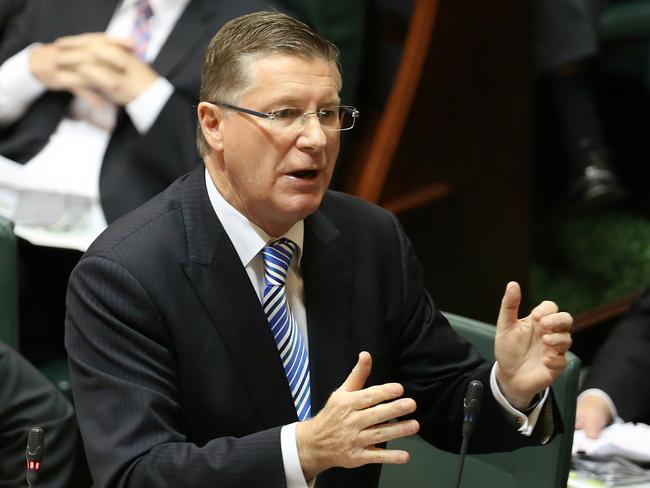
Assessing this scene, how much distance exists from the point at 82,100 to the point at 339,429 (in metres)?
1.79

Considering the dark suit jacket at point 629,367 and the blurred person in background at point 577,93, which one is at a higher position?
the blurred person in background at point 577,93

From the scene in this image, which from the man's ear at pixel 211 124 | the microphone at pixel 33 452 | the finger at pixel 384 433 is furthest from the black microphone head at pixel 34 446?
the man's ear at pixel 211 124

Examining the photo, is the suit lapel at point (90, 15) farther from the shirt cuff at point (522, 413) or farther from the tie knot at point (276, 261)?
the shirt cuff at point (522, 413)

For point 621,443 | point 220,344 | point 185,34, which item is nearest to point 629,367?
point 621,443

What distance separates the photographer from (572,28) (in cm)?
397

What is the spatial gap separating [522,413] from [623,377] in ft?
2.50

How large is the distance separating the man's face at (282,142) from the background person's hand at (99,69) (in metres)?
1.19

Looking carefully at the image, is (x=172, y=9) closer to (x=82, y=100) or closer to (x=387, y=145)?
(x=82, y=100)

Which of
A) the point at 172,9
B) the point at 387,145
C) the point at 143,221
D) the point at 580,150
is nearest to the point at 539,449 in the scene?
the point at 143,221

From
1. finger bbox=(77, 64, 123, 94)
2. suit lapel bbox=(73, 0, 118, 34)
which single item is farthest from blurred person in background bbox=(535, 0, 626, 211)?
finger bbox=(77, 64, 123, 94)

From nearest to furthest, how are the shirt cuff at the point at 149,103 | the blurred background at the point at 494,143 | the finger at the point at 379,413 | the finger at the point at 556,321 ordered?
1. the finger at the point at 379,413
2. the finger at the point at 556,321
3. the shirt cuff at the point at 149,103
4. the blurred background at the point at 494,143

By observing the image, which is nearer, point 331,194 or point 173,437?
point 173,437

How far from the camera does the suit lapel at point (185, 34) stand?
307 centimetres

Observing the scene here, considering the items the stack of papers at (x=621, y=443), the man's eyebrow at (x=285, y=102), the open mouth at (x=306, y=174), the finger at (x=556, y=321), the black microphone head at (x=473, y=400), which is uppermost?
the man's eyebrow at (x=285, y=102)
